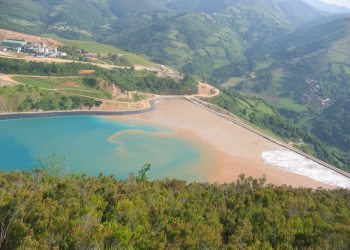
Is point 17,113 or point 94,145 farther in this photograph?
point 17,113

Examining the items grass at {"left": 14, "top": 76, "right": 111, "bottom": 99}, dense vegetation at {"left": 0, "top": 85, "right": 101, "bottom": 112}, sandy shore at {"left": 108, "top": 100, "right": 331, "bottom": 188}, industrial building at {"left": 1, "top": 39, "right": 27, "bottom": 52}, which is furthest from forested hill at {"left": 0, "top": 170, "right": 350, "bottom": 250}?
industrial building at {"left": 1, "top": 39, "right": 27, "bottom": 52}

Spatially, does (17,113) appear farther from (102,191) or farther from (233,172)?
(102,191)

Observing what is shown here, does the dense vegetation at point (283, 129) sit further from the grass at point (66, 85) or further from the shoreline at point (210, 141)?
the grass at point (66, 85)

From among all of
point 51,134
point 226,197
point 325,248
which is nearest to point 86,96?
point 51,134

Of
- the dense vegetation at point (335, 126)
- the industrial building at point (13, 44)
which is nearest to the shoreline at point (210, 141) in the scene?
the industrial building at point (13, 44)

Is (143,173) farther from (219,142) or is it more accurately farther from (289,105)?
(289,105)

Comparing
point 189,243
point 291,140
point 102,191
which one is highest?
point 189,243

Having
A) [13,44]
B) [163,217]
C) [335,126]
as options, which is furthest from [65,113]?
[335,126]
